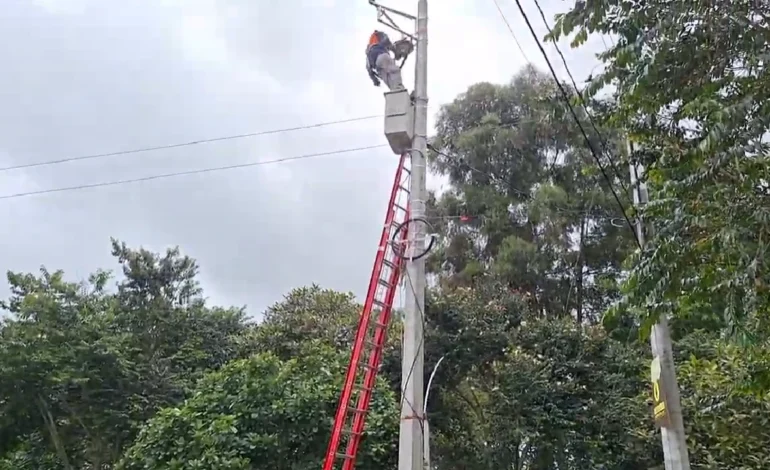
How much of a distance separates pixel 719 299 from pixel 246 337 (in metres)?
9.56

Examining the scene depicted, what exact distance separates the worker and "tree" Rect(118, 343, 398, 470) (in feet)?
14.7

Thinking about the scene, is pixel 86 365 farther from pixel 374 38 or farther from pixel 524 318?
pixel 374 38

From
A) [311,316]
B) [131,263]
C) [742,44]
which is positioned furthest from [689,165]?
[131,263]

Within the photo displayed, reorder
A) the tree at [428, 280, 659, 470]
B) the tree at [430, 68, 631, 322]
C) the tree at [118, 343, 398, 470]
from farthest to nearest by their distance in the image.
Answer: the tree at [430, 68, 631, 322], the tree at [428, 280, 659, 470], the tree at [118, 343, 398, 470]

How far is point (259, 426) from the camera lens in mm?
8805

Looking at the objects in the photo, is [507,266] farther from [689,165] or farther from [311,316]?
[689,165]

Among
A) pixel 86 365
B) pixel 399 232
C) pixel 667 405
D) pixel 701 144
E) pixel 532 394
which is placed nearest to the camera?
pixel 701 144

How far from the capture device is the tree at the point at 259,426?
27.7 feet

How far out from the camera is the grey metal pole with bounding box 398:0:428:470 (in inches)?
187

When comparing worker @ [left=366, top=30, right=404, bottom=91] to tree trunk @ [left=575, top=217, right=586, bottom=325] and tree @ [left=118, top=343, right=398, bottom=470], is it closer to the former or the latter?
tree @ [left=118, top=343, right=398, bottom=470]

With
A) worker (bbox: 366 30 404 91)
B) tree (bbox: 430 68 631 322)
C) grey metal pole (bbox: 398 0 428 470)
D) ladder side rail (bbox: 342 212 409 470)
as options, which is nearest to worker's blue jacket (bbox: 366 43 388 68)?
worker (bbox: 366 30 404 91)

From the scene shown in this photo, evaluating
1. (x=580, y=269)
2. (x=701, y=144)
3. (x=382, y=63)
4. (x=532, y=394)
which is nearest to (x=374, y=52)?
(x=382, y=63)

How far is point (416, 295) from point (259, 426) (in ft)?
14.9

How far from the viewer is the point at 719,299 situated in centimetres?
464
